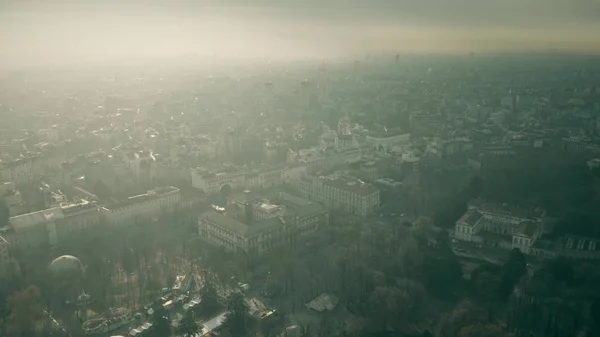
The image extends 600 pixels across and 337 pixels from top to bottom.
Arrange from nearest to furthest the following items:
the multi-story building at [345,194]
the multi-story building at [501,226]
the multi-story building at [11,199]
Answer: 1. the multi-story building at [501,226]
2. the multi-story building at [11,199]
3. the multi-story building at [345,194]

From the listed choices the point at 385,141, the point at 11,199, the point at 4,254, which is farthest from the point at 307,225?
the point at 385,141

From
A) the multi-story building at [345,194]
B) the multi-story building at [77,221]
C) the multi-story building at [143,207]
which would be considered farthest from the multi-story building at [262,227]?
the multi-story building at [77,221]

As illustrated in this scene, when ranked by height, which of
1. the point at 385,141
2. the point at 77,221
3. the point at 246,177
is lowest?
the point at 77,221

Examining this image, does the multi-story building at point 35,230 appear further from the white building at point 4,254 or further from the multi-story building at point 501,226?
the multi-story building at point 501,226

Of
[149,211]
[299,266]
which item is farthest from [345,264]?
[149,211]

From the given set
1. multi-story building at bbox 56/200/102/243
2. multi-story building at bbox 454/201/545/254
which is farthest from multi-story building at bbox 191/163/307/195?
multi-story building at bbox 454/201/545/254

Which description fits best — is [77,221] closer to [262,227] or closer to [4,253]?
[4,253]

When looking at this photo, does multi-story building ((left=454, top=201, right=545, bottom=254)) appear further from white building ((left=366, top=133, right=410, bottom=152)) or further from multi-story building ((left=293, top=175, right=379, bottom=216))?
white building ((left=366, top=133, right=410, bottom=152))
